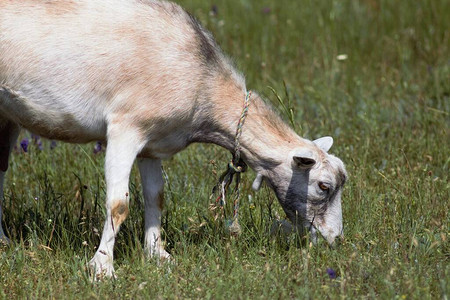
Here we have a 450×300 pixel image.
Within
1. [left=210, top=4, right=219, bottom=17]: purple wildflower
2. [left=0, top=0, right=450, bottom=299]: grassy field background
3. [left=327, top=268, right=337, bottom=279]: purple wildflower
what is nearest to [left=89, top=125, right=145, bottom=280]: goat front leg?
[left=0, top=0, right=450, bottom=299]: grassy field background

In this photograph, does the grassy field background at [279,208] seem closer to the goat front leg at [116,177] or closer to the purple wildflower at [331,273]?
the purple wildflower at [331,273]

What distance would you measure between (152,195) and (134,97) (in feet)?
2.96

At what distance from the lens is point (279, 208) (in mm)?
6156

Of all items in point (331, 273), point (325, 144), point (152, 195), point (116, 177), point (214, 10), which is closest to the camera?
point (331, 273)

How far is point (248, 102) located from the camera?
18.1ft

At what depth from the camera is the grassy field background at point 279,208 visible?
191 inches

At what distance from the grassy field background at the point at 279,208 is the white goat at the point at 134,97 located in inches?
13.0

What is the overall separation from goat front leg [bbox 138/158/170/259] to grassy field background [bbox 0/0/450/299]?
134mm

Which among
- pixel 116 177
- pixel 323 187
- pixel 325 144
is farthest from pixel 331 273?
pixel 116 177

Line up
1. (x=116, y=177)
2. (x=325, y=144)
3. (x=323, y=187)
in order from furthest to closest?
(x=325, y=144) → (x=323, y=187) → (x=116, y=177)

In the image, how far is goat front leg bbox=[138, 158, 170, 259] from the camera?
5.85m

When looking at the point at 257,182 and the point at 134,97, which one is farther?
the point at 257,182

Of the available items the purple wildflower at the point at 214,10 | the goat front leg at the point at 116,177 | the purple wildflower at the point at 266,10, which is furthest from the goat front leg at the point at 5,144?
the purple wildflower at the point at 266,10

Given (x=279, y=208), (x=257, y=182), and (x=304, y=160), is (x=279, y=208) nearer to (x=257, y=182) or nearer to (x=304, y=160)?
(x=257, y=182)
